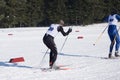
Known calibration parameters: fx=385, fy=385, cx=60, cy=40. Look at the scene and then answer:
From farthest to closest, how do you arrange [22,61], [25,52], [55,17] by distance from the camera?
[55,17] → [25,52] → [22,61]

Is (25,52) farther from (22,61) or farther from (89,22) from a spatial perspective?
(89,22)

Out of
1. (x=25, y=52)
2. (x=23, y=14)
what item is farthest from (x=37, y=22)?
(x=25, y=52)

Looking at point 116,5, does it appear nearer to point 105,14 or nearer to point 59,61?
point 105,14

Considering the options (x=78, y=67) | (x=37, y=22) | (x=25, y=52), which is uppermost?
(x=78, y=67)

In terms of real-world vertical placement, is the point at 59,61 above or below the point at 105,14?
above

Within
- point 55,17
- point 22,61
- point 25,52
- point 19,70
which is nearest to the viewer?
point 19,70

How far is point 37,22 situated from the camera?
→ 48750 mm

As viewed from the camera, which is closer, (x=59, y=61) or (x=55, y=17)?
(x=59, y=61)

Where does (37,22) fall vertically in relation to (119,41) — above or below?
below

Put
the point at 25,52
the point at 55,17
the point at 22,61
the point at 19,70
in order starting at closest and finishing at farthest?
the point at 19,70
the point at 22,61
the point at 25,52
the point at 55,17

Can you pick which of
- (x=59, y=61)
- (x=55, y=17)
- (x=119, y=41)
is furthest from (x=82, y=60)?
(x=55, y=17)

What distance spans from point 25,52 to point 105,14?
113 feet

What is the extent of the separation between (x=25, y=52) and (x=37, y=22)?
31.4m

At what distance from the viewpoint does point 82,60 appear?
14.2 m
